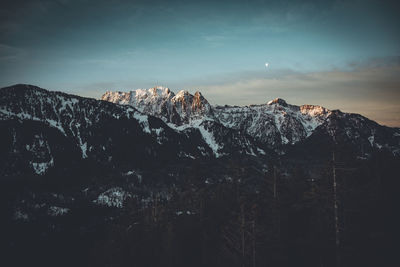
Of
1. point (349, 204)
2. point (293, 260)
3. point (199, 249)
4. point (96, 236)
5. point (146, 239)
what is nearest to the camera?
point (349, 204)

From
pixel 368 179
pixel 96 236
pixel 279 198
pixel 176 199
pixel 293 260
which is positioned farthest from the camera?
pixel 96 236

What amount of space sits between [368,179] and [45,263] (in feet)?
488

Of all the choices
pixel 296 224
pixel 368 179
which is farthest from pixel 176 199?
pixel 368 179

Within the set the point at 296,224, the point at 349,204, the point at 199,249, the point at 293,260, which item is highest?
the point at 349,204

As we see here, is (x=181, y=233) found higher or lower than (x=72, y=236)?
higher

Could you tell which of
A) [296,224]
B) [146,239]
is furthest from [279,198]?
[146,239]

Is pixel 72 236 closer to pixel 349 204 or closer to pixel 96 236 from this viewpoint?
pixel 96 236

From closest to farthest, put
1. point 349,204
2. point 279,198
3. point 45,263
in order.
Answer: point 349,204, point 279,198, point 45,263

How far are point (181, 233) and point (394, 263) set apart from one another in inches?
1583

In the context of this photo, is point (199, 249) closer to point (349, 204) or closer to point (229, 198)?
point (229, 198)

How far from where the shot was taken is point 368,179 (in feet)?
148

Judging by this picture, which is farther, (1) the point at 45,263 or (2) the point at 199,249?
(1) the point at 45,263

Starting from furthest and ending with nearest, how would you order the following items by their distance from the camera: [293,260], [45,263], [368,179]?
1. [45,263]
2. [368,179]
3. [293,260]

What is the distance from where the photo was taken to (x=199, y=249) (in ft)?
182
